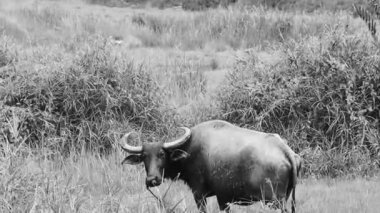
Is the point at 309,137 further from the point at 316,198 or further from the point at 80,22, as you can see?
the point at 80,22

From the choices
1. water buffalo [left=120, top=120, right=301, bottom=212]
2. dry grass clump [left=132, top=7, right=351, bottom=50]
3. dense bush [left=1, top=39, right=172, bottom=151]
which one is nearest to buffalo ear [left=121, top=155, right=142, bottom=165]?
water buffalo [left=120, top=120, right=301, bottom=212]

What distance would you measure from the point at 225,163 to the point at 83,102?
4.56m

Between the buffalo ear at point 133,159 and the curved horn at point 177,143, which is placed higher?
the curved horn at point 177,143

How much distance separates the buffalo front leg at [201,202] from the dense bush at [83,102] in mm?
3357

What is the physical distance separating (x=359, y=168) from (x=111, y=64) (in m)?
4.43

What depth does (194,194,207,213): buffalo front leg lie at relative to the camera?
7958 mm

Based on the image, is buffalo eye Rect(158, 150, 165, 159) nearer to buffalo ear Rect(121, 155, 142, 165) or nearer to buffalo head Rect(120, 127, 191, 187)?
buffalo head Rect(120, 127, 191, 187)

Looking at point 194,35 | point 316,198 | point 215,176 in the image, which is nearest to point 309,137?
point 316,198

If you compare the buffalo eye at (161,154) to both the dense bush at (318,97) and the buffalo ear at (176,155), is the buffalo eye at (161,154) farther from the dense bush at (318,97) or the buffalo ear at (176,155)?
the dense bush at (318,97)

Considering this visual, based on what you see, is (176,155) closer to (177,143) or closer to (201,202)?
(177,143)

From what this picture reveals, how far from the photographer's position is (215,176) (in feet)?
26.1

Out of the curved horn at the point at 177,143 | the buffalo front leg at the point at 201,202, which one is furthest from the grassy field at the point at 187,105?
the curved horn at the point at 177,143

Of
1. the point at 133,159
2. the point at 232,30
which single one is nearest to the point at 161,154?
the point at 133,159

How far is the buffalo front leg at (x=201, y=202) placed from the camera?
7958mm
